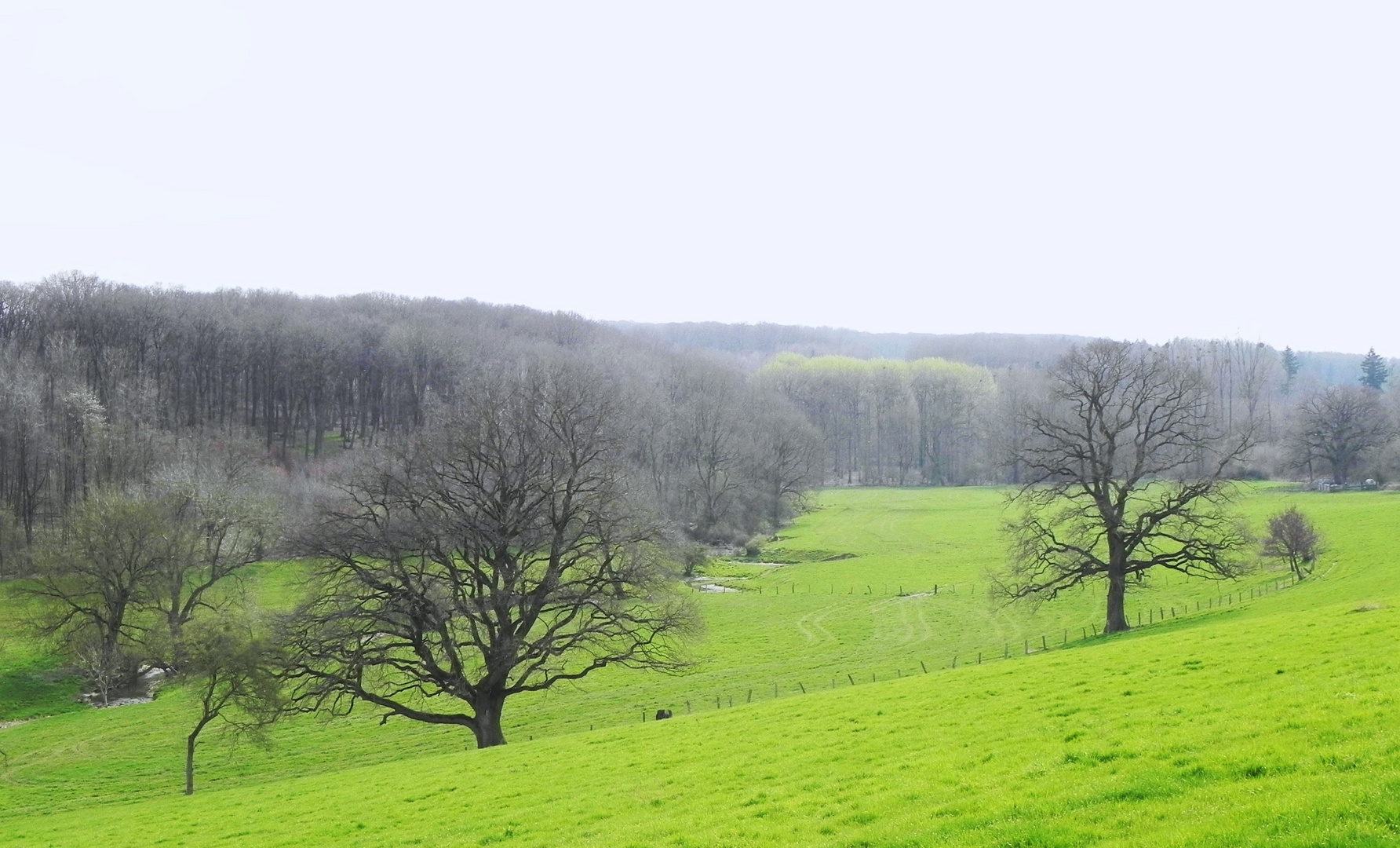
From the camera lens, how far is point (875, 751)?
17.7m

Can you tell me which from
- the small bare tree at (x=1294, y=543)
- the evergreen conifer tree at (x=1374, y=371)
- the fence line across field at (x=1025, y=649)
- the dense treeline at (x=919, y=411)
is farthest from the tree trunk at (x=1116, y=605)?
the evergreen conifer tree at (x=1374, y=371)

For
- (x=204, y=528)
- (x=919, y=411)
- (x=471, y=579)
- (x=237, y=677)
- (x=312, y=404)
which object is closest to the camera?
(x=237, y=677)

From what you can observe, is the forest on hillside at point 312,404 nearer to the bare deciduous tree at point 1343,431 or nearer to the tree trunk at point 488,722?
the bare deciduous tree at point 1343,431

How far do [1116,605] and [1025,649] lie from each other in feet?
13.6

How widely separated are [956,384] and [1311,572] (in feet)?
401

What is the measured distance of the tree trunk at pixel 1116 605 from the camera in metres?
39.4

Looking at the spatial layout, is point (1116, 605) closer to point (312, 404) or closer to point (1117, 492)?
point (1117, 492)

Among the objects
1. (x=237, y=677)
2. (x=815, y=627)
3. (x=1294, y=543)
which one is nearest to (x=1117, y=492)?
(x=1294, y=543)

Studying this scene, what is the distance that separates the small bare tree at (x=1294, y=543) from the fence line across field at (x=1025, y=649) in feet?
3.11

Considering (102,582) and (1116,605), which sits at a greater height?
(1116,605)

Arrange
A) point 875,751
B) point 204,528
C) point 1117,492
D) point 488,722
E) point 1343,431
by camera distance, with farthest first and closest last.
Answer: point 1343,431
point 204,528
point 1117,492
point 488,722
point 875,751

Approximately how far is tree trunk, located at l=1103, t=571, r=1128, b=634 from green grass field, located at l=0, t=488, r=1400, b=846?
3.81 feet

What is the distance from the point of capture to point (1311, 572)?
49.4 meters

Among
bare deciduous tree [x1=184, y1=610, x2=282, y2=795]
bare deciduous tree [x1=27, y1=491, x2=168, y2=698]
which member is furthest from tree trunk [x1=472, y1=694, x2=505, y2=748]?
bare deciduous tree [x1=27, y1=491, x2=168, y2=698]
